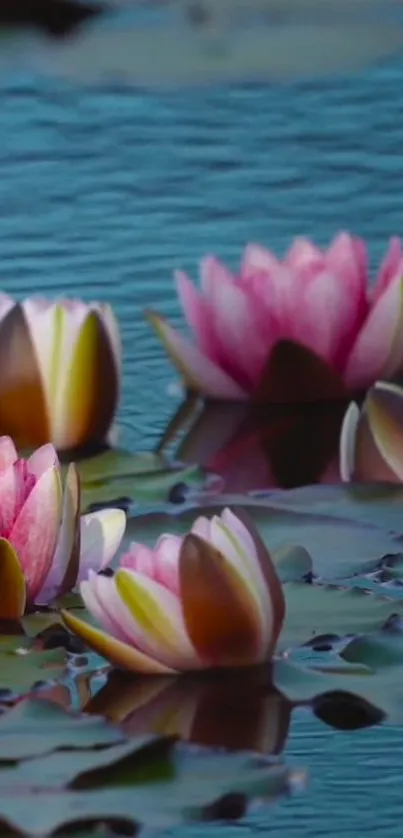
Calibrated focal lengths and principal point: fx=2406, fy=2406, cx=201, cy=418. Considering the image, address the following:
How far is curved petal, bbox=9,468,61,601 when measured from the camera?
1821mm

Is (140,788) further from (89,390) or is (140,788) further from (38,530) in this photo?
(89,390)

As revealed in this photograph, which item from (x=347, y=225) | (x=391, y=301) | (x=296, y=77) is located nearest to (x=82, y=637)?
(x=391, y=301)

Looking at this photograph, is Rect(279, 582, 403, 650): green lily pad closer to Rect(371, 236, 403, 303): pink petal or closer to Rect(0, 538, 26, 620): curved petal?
Rect(0, 538, 26, 620): curved petal

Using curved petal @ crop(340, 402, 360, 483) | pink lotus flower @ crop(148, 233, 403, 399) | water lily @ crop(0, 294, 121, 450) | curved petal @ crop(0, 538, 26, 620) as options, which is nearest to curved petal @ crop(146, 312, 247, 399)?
pink lotus flower @ crop(148, 233, 403, 399)

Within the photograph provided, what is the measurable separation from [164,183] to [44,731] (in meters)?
1.97

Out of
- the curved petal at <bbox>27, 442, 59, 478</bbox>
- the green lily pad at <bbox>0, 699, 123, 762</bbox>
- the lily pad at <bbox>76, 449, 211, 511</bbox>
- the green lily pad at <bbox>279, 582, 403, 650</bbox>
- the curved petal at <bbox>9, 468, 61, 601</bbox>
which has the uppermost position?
the curved petal at <bbox>27, 442, 59, 478</bbox>

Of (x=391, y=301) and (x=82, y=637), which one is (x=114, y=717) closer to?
(x=82, y=637)

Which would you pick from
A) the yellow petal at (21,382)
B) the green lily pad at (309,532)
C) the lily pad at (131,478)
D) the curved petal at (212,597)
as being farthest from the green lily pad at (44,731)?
the yellow petal at (21,382)

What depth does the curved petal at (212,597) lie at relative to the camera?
169cm

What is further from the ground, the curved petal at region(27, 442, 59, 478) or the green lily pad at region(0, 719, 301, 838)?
the curved petal at region(27, 442, 59, 478)

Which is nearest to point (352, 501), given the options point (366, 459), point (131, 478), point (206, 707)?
point (366, 459)

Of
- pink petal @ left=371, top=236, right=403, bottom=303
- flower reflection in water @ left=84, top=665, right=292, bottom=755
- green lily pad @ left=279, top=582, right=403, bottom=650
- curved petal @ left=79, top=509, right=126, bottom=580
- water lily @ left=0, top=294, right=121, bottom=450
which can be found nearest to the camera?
flower reflection in water @ left=84, top=665, right=292, bottom=755

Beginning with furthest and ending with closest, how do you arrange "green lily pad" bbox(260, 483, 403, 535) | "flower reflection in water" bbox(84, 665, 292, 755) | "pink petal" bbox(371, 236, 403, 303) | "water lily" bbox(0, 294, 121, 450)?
"pink petal" bbox(371, 236, 403, 303), "water lily" bbox(0, 294, 121, 450), "green lily pad" bbox(260, 483, 403, 535), "flower reflection in water" bbox(84, 665, 292, 755)

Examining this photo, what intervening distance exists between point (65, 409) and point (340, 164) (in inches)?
54.7
